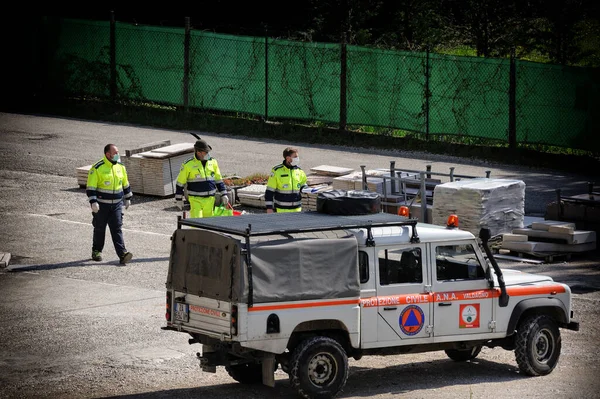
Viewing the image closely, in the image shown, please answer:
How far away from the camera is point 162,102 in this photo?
33875 millimetres

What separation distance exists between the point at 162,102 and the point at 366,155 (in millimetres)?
7791

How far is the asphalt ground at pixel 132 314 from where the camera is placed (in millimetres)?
12633

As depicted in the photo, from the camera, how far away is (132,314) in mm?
15695

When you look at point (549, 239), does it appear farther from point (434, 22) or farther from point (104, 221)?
point (434, 22)

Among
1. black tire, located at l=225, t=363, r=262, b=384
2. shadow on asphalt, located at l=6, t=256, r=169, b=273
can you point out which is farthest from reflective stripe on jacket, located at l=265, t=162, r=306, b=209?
black tire, located at l=225, t=363, r=262, b=384

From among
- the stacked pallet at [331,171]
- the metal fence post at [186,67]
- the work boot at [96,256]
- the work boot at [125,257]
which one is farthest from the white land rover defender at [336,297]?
the metal fence post at [186,67]

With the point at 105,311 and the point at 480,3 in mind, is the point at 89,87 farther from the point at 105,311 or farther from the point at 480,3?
the point at 105,311

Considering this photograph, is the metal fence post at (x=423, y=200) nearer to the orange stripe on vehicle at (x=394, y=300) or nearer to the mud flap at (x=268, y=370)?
the orange stripe on vehicle at (x=394, y=300)

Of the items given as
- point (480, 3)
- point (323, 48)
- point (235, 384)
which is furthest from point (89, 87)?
point (235, 384)

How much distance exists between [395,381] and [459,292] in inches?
50.6

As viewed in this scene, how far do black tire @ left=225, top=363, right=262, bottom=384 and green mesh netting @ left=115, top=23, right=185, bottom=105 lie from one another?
2144 centimetres

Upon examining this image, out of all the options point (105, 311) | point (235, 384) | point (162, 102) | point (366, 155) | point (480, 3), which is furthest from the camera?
point (480, 3)

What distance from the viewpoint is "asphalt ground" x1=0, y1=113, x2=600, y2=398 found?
12.6 m

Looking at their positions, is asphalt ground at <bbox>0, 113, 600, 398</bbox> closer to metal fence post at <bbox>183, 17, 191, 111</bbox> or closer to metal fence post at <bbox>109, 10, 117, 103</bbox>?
metal fence post at <bbox>183, 17, 191, 111</bbox>
